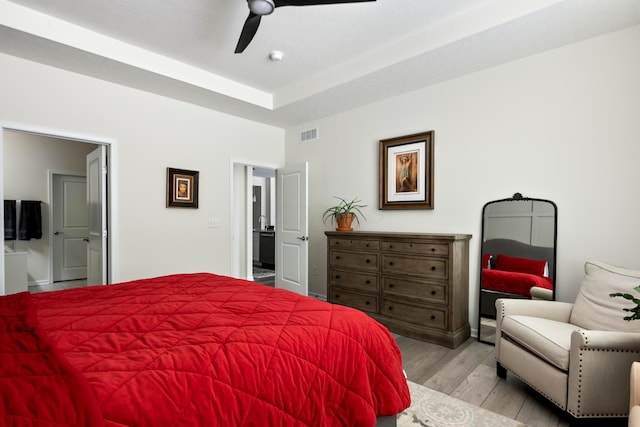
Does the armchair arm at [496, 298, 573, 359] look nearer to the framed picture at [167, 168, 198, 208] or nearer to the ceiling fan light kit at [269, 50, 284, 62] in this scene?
the ceiling fan light kit at [269, 50, 284, 62]

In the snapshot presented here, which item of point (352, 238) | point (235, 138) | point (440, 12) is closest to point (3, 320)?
point (352, 238)

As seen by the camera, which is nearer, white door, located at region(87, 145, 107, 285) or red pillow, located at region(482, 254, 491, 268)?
red pillow, located at region(482, 254, 491, 268)

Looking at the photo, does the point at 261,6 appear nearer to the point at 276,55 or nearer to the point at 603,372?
the point at 276,55

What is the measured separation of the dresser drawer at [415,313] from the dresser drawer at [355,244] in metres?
0.57

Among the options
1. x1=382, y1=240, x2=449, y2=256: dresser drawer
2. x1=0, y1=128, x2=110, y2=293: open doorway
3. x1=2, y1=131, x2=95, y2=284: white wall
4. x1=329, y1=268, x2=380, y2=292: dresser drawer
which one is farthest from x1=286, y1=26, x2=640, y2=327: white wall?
x1=2, y1=131, x2=95, y2=284: white wall

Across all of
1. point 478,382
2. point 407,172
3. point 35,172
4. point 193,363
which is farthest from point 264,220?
point 193,363

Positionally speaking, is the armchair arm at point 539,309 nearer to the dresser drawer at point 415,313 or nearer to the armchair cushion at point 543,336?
the armchair cushion at point 543,336

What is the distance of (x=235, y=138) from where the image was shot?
4590mm

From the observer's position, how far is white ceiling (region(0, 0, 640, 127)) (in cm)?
247

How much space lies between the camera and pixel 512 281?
3.01 m

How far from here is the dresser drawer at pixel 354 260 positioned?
3.59 meters

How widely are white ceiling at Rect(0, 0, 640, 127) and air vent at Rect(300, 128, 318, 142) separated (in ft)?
3.22

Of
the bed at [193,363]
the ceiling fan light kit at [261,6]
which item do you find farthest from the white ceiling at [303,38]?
the bed at [193,363]

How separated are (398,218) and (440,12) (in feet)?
6.79
